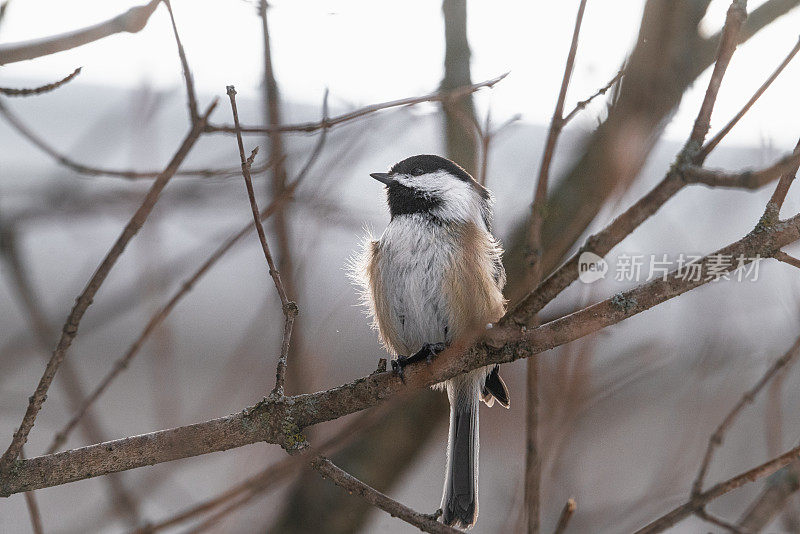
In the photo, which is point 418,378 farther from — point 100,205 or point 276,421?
point 100,205

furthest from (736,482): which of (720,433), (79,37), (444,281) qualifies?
(79,37)

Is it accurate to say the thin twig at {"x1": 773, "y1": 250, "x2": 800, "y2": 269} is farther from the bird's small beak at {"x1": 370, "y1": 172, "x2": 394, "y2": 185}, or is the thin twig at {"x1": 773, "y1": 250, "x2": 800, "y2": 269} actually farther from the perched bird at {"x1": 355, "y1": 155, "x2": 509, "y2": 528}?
the bird's small beak at {"x1": 370, "y1": 172, "x2": 394, "y2": 185}

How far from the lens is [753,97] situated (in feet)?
2.89

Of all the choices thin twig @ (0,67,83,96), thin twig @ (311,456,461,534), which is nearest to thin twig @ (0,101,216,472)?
thin twig @ (0,67,83,96)

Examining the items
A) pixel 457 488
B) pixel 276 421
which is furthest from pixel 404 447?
pixel 276 421

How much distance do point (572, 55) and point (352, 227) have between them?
0.95m

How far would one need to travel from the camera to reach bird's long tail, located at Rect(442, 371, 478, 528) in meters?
1.98

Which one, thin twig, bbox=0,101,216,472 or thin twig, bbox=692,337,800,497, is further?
thin twig, bbox=692,337,800,497

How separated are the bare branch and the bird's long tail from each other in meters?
1.41

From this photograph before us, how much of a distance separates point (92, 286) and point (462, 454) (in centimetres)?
134

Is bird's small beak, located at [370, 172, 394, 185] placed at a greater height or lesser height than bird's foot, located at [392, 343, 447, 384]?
greater

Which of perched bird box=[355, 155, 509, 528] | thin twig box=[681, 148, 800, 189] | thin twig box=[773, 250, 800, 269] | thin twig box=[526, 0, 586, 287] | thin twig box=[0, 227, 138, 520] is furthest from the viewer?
perched bird box=[355, 155, 509, 528]

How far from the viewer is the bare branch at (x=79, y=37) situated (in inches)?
43.8

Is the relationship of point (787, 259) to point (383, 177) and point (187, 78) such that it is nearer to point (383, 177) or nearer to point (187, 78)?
point (187, 78)
